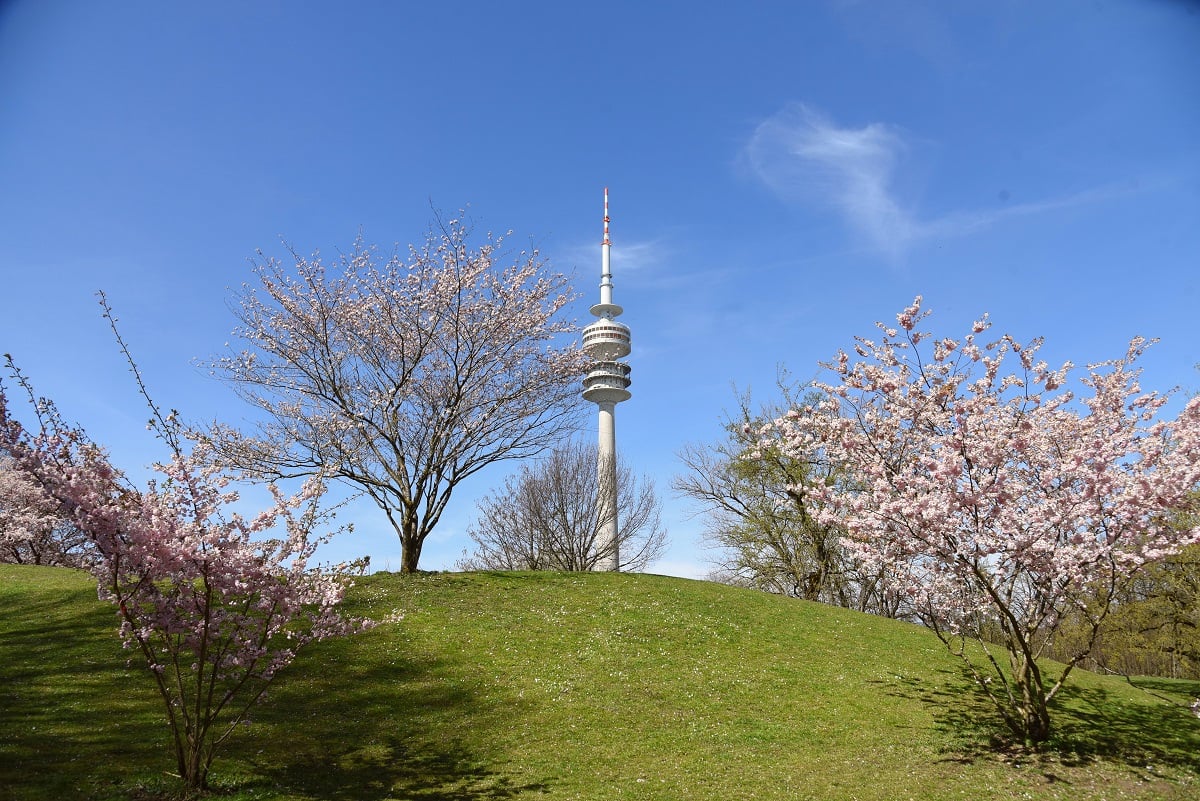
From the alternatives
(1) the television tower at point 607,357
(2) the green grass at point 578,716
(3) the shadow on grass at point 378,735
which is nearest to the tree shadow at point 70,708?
(2) the green grass at point 578,716

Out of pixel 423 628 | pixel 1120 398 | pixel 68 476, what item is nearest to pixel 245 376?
pixel 423 628

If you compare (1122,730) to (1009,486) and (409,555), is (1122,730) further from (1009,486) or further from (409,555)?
(409,555)

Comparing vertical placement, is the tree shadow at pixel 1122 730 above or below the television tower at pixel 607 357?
below

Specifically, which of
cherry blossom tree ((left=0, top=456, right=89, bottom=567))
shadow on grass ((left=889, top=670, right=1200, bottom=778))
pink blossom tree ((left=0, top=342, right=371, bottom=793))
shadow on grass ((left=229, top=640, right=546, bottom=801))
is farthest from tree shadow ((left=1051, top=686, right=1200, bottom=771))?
cherry blossom tree ((left=0, top=456, right=89, bottom=567))

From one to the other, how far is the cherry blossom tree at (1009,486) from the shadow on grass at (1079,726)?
0.66 metres

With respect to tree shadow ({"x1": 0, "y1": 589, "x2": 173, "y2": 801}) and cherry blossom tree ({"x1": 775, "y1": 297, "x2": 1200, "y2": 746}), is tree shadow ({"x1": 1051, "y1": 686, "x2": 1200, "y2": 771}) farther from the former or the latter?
tree shadow ({"x1": 0, "y1": 589, "x2": 173, "y2": 801})

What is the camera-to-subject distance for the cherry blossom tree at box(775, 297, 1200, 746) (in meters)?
12.4

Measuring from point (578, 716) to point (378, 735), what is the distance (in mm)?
3865

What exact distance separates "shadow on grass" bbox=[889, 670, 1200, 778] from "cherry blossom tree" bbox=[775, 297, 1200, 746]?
66cm

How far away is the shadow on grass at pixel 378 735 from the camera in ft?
37.1

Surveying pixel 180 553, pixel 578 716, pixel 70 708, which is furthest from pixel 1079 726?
pixel 70 708

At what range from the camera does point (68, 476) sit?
29.9 ft

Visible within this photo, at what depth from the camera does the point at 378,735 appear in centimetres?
1341

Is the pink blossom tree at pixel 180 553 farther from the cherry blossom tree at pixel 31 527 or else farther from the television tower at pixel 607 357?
the television tower at pixel 607 357
